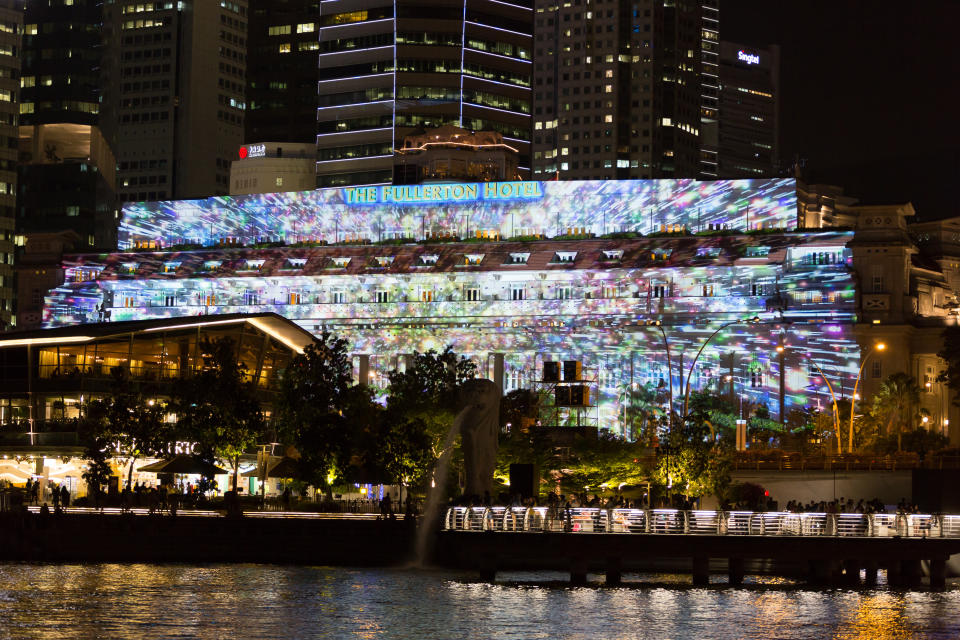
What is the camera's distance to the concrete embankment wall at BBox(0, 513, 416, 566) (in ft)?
298

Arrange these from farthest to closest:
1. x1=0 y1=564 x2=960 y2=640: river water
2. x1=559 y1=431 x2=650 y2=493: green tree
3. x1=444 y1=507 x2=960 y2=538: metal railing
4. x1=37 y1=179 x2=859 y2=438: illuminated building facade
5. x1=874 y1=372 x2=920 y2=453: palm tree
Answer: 1. x1=37 y1=179 x2=859 y2=438: illuminated building facade
2. x1=874 y1=372 x2=920 y2=453: palm tree
3. x1=559 y1=431 x2=650 y2=493: green tree
4. x1=444 y1=507 x2=960 y2=538: metal railing
5. x1=0 y1=564 x2=960 y2=640: river water

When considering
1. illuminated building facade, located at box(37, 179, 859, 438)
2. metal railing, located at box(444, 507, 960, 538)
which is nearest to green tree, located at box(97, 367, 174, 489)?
Answer: metal railing, located at box(444, 507, 960, 538)

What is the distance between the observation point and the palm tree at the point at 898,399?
553 ft

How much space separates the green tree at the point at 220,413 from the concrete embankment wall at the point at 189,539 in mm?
13248

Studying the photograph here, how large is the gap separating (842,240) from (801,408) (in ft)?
73.7

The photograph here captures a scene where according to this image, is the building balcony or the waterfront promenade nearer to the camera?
the waterfront promenade

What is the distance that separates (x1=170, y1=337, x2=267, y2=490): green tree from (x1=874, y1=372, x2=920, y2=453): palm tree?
84.6 metres

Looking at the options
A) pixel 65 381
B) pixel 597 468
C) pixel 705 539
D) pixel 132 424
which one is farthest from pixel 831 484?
pixel 65 381

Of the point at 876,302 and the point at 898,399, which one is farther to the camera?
the point at 876,302

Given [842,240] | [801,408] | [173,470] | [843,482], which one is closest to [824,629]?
[173,470]

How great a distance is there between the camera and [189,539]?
302 feet

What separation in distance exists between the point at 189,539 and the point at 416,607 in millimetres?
24248

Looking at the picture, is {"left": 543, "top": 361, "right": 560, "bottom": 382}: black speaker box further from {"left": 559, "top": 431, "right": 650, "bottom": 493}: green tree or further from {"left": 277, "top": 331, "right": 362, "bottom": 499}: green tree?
{"left": 277, "top": 331, "right": 362, "bottom": 499}: green tree

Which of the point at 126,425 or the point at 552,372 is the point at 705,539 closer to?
the point at 126,425
